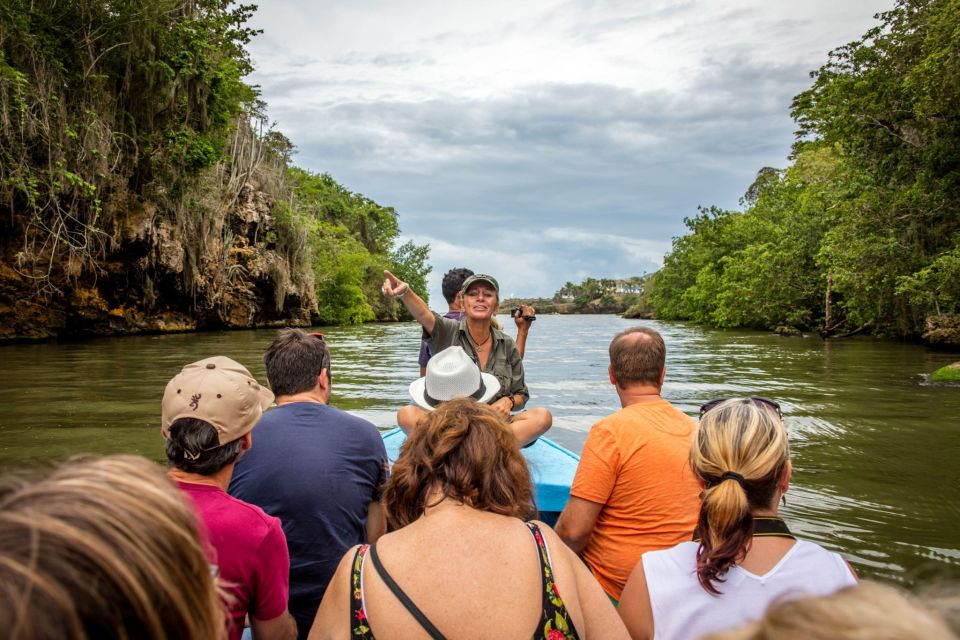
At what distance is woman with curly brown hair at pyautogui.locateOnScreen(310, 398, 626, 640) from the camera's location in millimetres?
1486

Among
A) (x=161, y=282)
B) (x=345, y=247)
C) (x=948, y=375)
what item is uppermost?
(x=345, y=247)

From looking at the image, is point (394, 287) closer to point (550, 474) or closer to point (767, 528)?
point (550, 474)

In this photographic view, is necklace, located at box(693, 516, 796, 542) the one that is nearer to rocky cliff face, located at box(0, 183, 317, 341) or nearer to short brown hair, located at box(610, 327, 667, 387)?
short brown hair, located at box(610, 327, 667, 387)

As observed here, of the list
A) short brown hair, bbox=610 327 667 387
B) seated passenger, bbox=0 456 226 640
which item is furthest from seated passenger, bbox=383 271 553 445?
seated passenger, bbox=0 456 226 640

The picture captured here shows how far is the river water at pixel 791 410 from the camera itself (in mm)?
4488

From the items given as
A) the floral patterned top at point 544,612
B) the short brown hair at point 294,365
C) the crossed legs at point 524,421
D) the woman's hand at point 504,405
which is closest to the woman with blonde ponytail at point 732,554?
the floral patterned top at point 544,612

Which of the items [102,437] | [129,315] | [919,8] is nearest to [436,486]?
[102,437]

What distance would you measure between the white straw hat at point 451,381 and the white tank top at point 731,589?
2226 mm

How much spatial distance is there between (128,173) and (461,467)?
20687 millimetres

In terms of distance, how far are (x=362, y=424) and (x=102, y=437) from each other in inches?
215

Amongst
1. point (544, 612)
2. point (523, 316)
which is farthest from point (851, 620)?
point (523, 316)

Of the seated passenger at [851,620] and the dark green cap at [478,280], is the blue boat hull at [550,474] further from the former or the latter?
the seated passenger at [851,620]

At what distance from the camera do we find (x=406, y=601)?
Result: 1486mm

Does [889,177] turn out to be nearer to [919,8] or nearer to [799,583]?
[919,8]
